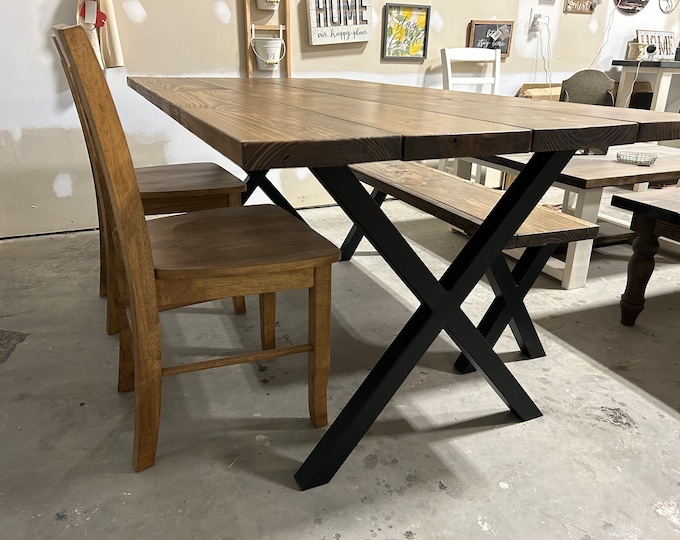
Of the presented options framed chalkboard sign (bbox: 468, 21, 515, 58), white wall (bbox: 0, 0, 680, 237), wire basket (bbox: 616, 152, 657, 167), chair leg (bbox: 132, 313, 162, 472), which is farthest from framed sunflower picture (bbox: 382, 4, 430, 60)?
chair leg (bbox: 132, 313, 162, 472)

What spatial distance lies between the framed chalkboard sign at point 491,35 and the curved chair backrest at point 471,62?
0.14 metres

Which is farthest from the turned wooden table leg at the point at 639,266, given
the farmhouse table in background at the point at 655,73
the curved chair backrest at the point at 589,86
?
the farmhouse table in background at the point at 655,73

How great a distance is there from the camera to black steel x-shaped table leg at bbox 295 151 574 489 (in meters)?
→ 1.10

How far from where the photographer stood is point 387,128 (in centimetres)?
95

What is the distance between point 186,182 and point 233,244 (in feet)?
2.42

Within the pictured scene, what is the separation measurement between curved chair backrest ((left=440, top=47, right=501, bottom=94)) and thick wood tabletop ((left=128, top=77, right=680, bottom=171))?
2.07 metres

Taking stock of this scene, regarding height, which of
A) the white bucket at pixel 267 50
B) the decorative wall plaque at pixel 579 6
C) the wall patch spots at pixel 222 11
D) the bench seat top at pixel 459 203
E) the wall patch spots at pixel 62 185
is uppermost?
the decorative wall plaque at pixel 579 6

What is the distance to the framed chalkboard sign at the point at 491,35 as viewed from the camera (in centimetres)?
373

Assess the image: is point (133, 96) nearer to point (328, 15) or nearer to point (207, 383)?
point (328, 15)

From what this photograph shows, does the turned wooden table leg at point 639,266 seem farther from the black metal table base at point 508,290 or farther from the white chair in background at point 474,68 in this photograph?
the white chair in background at point 474,68

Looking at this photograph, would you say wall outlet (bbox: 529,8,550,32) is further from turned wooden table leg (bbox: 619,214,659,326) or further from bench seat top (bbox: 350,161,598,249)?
turned wooden table leg (bbox: 619,214,659,326)

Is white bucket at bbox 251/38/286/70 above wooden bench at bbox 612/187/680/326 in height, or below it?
above

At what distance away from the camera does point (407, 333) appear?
4.06 feet

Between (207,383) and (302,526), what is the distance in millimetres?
633
